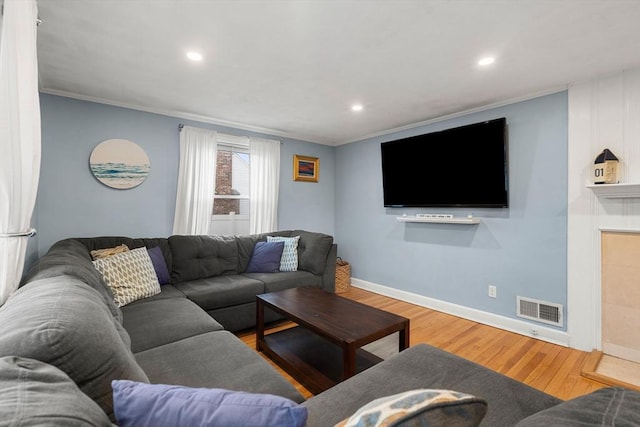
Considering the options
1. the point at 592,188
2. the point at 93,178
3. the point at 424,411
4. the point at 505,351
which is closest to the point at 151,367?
the point at 424,411

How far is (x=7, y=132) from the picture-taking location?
47.9 inches

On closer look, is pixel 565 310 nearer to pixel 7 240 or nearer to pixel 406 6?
pixel 406 6

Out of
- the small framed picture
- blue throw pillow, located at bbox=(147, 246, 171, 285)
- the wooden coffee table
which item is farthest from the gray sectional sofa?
the small framed picture

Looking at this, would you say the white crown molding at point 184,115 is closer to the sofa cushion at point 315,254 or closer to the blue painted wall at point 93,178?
the blue painted wall at point 93,178

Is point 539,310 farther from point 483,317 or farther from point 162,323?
point 162,323

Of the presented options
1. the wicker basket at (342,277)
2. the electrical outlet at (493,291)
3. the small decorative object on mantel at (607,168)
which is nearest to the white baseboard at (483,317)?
the electrical outlet at (493,291)

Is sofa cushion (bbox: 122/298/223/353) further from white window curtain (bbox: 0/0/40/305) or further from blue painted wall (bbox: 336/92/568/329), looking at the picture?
blue painted wall (bbox: 336/92/568/329)

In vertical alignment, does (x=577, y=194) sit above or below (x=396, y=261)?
above

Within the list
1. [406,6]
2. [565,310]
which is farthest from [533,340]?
[406,6]

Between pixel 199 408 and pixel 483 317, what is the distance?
333cm

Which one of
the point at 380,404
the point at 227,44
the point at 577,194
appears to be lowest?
the point at 380,404

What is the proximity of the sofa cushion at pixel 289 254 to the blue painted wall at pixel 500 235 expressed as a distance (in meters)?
1.36

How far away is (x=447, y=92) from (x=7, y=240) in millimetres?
3231

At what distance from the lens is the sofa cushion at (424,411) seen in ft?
1.67
